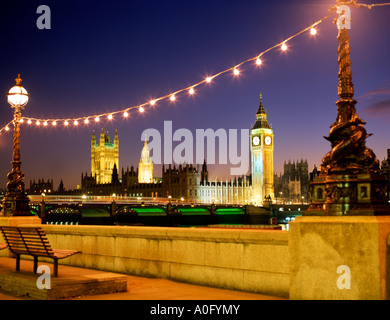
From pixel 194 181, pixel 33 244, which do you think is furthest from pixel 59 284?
pixel 194 181

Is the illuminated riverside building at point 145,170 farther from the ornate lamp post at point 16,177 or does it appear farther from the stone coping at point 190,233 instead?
the stone coping at point 190,233

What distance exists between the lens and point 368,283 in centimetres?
492

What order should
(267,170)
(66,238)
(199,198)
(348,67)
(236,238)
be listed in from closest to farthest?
(348,67)
(236,238)
(66,238)
(199,198)
(267,170)

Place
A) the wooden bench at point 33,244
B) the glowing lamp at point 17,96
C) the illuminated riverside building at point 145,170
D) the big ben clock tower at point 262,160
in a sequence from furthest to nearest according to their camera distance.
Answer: the illuminated riverside building at point 145,170
the big ben clock tower at point 262,160
the glowing lamp at point 17,96
the wooden bench at point 33,244

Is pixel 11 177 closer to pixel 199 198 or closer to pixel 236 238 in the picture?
pixel 236 238

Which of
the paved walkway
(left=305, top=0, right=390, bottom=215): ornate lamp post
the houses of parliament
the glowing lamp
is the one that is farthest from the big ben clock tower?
(left=305, top=0, right=390, bottom=215): ornate lamp post

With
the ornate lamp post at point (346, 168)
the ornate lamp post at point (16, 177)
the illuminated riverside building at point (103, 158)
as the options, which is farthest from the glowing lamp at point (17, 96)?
the illuminated riverside building at point (103, 158)

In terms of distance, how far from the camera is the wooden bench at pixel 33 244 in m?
6.37

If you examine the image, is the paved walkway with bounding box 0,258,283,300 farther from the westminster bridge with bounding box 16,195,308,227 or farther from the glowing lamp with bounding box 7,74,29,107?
the westminster bridge with bounding box 16,195,308,227

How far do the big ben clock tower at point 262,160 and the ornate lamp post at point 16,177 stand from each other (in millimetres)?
Answer: 108173

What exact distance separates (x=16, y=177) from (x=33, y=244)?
5462mm
